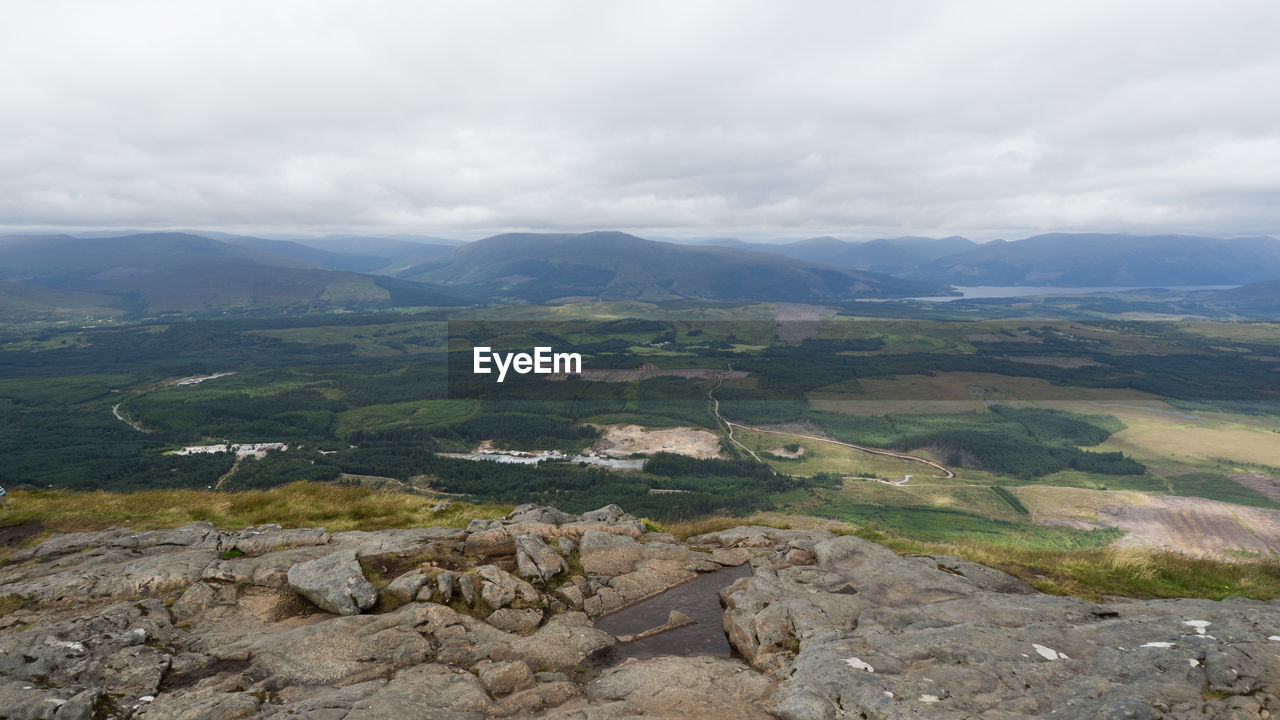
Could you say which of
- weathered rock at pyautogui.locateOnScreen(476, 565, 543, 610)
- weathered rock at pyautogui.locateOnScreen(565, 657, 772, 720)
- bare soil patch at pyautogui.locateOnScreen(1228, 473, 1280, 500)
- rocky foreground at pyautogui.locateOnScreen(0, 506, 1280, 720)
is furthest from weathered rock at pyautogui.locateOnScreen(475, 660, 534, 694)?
bare soil patch at pyautogui.locateOnScreen(1228, 473, 1280, 500)

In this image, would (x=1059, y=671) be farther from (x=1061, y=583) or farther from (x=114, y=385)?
(x=114, y=385)

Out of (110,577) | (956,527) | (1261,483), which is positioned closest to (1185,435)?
(1261,483)

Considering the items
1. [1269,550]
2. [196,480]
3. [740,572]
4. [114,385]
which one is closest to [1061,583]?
[740,572]

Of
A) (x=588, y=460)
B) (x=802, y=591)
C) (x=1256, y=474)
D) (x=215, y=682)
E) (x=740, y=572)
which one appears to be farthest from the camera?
(x=588, y=460)

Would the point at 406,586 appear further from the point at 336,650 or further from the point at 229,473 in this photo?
the point at 229,473

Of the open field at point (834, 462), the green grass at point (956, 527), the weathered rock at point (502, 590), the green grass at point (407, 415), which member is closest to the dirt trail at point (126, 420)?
the green grass at point (407, 415)

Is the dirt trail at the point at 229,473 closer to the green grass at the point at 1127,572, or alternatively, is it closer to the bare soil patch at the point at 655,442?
the bare soil patch at the point at 655,442
